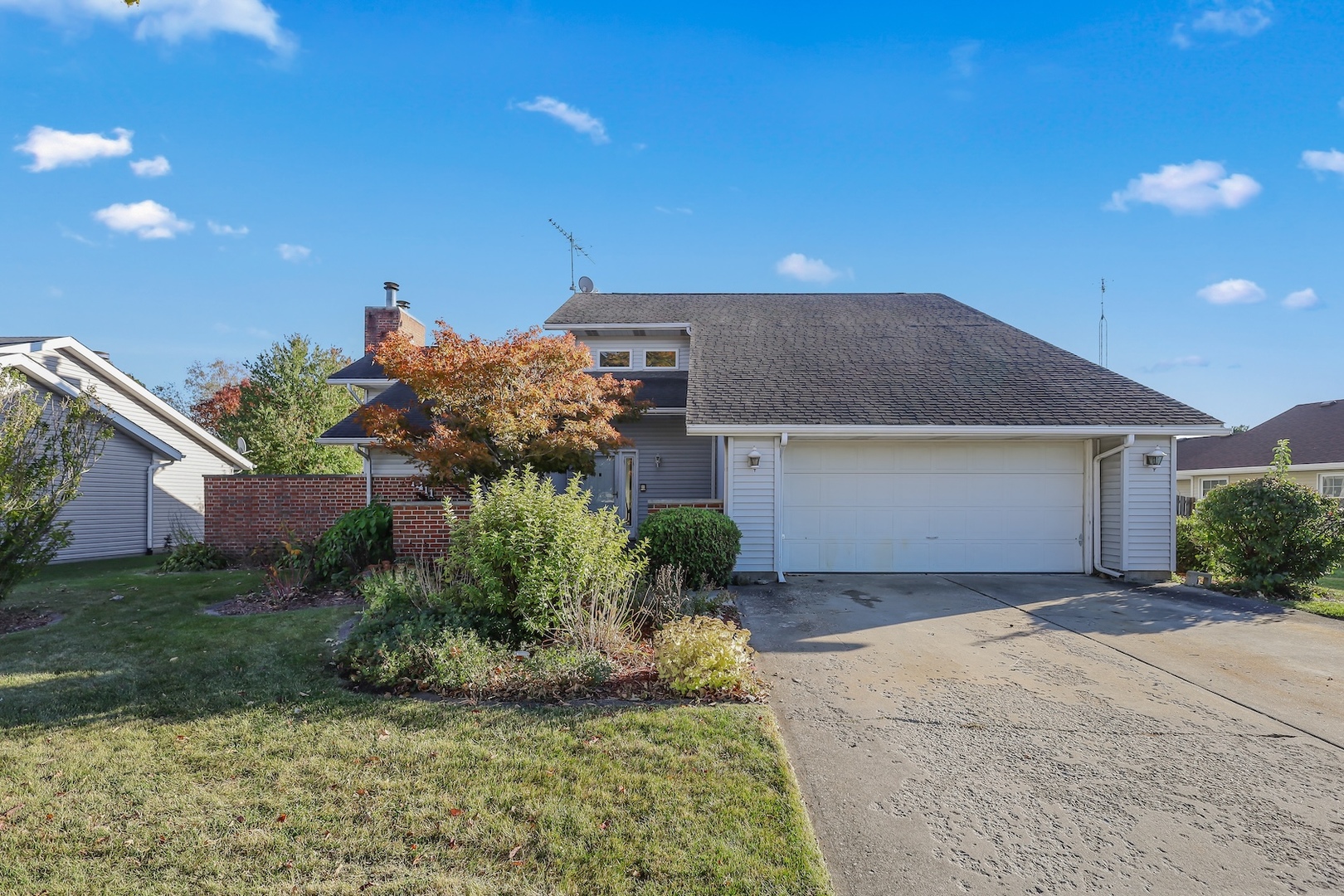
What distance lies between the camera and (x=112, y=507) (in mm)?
13797

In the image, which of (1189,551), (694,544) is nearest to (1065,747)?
(694,544)

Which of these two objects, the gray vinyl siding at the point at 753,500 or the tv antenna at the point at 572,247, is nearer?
the gray vinyl siding at the point at 753,500

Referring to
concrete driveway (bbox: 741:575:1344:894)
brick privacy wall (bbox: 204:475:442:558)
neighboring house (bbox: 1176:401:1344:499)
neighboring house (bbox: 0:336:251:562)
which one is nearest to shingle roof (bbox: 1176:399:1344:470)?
neighboring house (bbox: 1176:401:1344:499)

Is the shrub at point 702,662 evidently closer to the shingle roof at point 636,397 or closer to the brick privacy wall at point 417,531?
the brick privacy wall at point 417,531

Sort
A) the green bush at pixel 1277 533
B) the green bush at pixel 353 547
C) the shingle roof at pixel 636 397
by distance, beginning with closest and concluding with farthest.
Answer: the green bush at pixel 1277 533 < the green bush at pixel 353 547 < the shingle roof at pixel 636 397

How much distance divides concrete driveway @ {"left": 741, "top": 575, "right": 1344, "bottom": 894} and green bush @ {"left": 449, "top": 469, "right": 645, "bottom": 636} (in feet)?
6.06

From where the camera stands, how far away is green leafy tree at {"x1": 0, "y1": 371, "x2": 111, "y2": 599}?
687 centimetres

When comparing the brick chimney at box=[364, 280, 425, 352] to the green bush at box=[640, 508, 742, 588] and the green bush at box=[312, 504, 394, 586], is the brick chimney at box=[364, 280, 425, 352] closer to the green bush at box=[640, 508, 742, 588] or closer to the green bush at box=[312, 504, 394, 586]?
the green bush at box=[312, 504, 394, 586]

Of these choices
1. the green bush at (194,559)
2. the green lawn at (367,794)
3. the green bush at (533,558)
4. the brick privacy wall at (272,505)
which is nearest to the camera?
the green lawn at (367,794)

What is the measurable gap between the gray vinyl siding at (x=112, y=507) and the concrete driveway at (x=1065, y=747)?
14316 mm

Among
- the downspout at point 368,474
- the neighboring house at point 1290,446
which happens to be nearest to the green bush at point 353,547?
the downspout at point 368,474

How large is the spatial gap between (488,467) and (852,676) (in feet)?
20.5

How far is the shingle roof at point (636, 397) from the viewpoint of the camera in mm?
12992

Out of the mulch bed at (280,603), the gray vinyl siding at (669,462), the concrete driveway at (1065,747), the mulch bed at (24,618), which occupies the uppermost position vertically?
the gray vinyl siding at (669,462)
